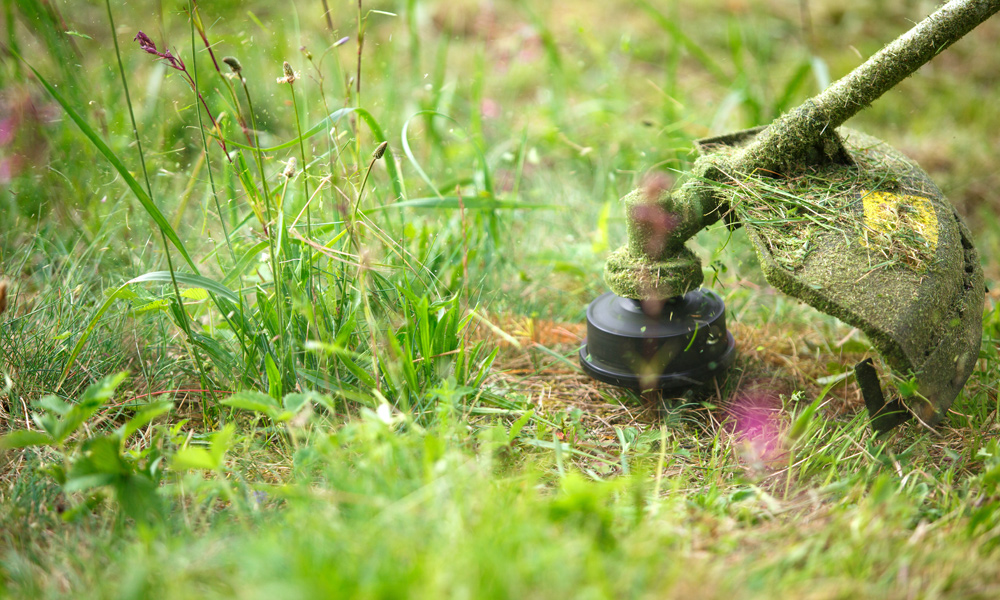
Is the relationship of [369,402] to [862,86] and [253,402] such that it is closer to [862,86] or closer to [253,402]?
[253,402]

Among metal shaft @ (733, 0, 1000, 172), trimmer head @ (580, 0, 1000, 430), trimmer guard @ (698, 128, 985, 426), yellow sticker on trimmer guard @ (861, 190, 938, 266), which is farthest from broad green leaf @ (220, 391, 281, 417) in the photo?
yellow sticker on trimmer guard @ (861, 190, 938, 266)

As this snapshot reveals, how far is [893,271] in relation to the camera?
1.47 metres

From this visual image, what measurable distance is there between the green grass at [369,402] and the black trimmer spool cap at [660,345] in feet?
0.43

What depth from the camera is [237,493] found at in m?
1.44

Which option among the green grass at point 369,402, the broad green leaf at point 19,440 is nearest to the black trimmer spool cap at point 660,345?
the green grass at point 369,402

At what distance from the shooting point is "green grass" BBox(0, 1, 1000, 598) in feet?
3.74

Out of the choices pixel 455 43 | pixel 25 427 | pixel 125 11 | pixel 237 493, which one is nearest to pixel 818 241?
pixel 237 493

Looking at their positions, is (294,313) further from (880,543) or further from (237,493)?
(880,543)

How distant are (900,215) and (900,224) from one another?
44mm

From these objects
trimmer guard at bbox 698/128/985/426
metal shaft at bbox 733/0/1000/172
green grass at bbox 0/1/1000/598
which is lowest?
green grass at bbox 0/1/1000/598

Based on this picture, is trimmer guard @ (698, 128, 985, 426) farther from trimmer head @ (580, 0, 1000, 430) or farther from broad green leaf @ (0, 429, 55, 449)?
broad green leaf @ (0, 429, 55, 449)

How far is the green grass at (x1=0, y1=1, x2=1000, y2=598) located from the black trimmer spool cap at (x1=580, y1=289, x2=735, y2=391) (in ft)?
0.43

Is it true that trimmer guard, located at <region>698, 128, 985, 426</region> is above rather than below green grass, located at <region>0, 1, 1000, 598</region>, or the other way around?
above

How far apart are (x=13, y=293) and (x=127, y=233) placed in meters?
0.37
